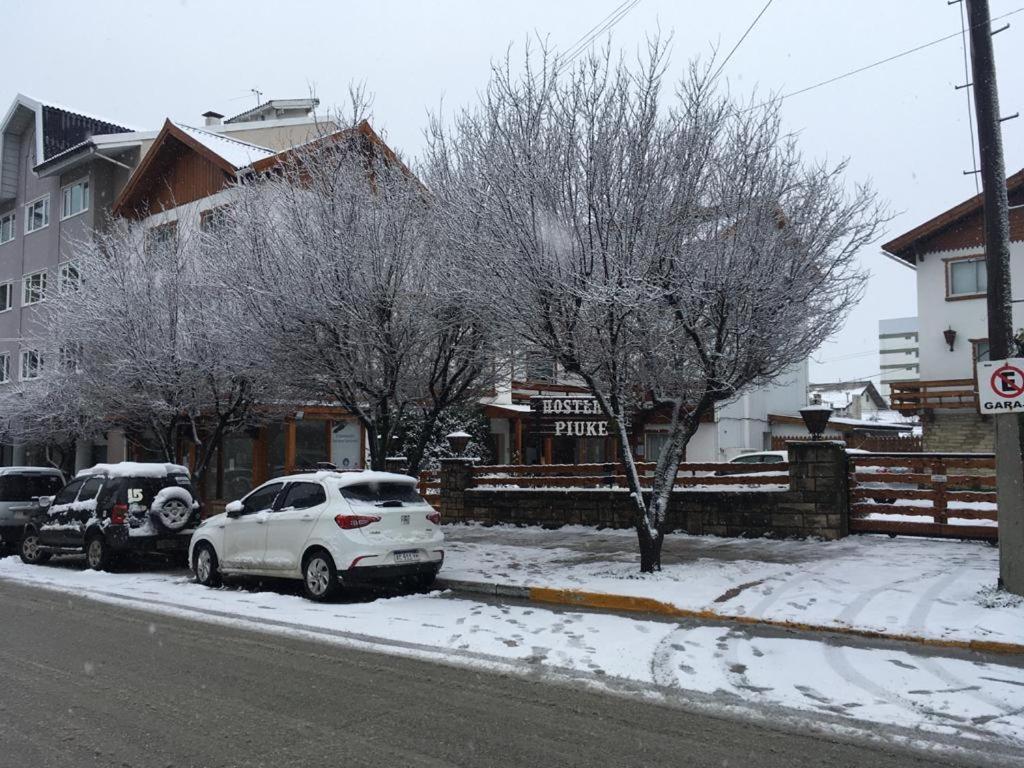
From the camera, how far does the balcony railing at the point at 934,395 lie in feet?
87.9

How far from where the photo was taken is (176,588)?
11852 mm

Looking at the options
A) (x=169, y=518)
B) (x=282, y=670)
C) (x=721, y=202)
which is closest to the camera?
(x=282, y=670)

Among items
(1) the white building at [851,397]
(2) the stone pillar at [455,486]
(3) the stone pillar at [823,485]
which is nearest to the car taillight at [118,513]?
(2) the stone pillar at [455,486]

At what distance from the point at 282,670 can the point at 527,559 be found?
6251mm

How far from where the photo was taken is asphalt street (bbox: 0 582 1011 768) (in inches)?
192

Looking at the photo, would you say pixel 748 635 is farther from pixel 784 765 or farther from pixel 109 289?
pixel 109 289

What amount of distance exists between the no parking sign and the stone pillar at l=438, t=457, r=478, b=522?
37.0ft

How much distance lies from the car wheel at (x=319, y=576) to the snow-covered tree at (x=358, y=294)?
3.13 m

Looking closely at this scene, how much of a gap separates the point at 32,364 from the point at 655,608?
88.9 feet

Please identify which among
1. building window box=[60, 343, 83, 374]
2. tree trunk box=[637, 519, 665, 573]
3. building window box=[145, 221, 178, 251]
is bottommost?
tree trunk box=[637, 519, 665, 573]

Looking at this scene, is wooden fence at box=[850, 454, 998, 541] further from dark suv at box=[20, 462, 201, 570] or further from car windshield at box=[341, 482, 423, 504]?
dark suv at box=[20, 462, 201, 570]

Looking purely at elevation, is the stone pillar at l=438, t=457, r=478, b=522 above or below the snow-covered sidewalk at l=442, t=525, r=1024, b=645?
above

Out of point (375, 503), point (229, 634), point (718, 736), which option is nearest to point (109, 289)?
point (375, 503)

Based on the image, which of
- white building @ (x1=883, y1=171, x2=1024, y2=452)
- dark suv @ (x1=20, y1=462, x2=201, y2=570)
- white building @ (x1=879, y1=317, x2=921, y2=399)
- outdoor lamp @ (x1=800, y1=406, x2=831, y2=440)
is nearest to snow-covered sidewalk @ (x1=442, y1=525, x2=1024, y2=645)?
outdoor lamp @ (x1=800, y1=406, x2=831, y2=440)
